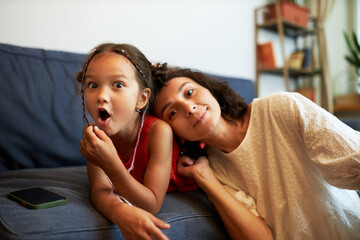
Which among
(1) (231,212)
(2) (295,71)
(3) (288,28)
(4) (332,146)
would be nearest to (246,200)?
(1) (231,212)

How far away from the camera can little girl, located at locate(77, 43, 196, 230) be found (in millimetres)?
768

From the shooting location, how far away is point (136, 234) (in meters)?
0.67

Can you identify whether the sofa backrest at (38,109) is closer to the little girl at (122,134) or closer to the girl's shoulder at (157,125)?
the little girl at (122,134)

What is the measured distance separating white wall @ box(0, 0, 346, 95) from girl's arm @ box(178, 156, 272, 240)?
1.30m

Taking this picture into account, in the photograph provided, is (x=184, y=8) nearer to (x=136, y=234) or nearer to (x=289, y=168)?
(x=289, y=168)

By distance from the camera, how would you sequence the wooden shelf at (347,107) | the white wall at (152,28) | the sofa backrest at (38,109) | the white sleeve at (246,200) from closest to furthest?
the white sleeve at (246,200) → the sofa backrest at (38,109) → the white wall at (152,28) → the wooden shelf at (347,107)

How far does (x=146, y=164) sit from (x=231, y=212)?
12.9 inches

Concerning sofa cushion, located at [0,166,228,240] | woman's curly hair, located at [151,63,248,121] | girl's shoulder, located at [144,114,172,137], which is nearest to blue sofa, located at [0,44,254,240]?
sofa cushion, located at [0,166,228,240]

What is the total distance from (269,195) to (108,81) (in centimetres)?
65

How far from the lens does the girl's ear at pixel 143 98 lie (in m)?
0.98

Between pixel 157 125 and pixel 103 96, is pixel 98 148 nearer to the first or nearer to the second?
pixel 103 96

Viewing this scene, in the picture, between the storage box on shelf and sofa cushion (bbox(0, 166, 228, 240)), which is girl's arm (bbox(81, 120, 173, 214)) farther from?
the storage box on shelf

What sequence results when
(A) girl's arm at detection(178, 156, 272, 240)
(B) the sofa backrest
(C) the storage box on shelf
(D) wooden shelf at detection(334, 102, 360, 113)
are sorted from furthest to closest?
(D) wooden shelf at detection(334, 102, 360, 113) < (C) the storage box on shelf < (B) the sofa backrest < (A) girl's arm at detection(178, 156, 272, 240)

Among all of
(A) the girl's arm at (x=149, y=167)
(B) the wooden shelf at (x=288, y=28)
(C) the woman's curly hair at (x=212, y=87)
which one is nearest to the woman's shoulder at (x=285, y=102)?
(C) the woman's curly hair at (x=212, y=87)
